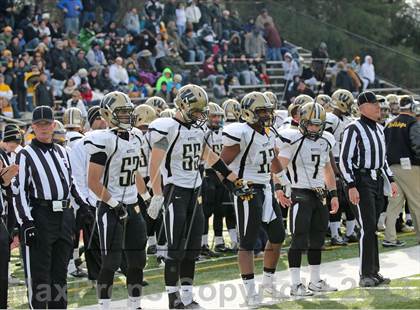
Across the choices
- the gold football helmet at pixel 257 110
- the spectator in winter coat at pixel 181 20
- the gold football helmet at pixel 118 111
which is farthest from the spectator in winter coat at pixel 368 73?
the gold football helmet at pixel 118 111

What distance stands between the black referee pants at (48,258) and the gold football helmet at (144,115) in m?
3.92

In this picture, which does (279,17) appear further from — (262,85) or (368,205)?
(368,205)

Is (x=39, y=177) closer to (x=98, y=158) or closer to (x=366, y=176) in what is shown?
(x=98, y=158)

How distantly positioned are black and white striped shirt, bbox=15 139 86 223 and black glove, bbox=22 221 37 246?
0.05 m

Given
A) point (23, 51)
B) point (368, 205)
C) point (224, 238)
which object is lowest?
point (224, 238)

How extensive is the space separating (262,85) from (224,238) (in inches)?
403

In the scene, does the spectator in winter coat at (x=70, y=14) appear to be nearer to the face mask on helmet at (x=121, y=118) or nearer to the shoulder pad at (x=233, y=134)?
the shoulder pad at (x=233, y=134)

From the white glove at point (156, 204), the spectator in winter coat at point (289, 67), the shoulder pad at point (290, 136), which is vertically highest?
the spectator in winter coat at point (289, 67)

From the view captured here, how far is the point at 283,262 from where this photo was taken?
12453 millimetres

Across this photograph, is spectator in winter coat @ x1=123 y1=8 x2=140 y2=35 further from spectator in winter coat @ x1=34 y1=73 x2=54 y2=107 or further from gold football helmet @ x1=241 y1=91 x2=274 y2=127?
gold football helmet @ x1=241 y1=91 x2=274 y2=127

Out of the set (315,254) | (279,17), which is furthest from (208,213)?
(279,17)

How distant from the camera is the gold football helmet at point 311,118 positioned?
1038 cm

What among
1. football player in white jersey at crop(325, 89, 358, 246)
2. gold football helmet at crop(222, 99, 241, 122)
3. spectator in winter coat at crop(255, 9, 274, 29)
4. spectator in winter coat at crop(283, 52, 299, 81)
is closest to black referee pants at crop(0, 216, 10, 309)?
football player in white jersey at crop(325, 89, 358, 246)

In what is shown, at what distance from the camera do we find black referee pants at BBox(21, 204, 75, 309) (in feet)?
28.2
